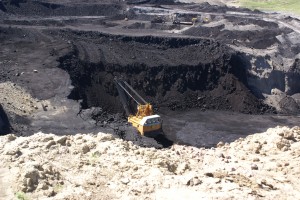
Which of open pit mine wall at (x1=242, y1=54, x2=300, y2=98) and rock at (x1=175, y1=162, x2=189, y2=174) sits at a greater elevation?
rock at (x1=175, y1=162, x2=189, y2=174)

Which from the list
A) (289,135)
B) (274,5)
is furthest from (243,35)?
(289,135)

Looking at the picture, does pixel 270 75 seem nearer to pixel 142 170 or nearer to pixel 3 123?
pixel 3 123

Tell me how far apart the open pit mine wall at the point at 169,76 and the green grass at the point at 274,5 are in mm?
38607

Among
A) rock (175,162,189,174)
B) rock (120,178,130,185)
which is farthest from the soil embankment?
rock (120,178,130,185)

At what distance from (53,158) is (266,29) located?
152 ft

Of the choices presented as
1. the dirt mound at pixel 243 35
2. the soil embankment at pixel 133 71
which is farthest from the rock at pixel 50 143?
the dirt mound at pixel 243 35

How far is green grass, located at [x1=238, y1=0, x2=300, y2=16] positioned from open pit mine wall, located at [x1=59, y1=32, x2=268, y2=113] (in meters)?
38.6

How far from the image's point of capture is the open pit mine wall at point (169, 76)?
3788cm

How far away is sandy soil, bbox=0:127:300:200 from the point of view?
11.7 meters

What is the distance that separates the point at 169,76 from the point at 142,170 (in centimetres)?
2751

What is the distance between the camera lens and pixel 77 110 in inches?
1233

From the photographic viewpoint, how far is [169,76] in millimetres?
40438

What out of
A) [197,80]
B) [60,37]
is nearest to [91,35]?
[60,37]

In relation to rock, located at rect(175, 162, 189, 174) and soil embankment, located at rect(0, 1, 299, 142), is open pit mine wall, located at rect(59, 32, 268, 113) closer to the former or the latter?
soil embankment, located at rect(0, 1, 299, 142)
